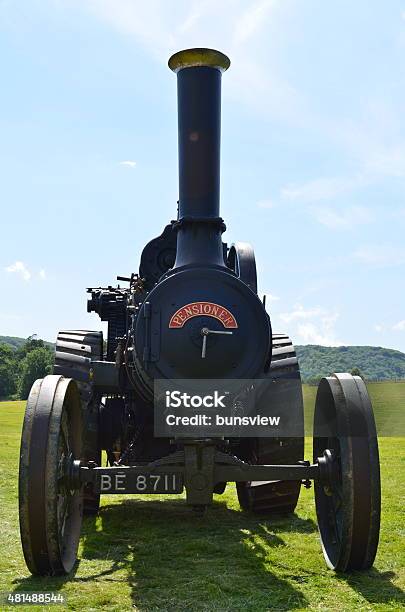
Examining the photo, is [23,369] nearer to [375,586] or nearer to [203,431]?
[203,431]

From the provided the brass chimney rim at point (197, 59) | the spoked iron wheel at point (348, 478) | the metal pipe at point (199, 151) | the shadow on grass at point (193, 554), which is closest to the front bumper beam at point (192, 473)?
the spoked iron wheel at point (348, 478)

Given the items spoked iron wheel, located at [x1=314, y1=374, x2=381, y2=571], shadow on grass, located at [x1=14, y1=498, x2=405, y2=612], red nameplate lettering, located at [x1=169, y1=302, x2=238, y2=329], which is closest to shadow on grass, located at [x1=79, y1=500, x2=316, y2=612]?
shadow on grass, located at [x1=14, y1=498, x2=405, y2=612]

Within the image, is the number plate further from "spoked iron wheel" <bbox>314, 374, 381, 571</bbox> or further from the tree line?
the tree line

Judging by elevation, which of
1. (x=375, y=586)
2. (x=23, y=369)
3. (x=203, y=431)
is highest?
(x=23, y=369)

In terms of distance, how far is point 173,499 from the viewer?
30.6 ft

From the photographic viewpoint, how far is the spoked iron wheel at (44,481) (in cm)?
481

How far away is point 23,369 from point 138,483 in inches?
3530

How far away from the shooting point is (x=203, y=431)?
18.5 feet

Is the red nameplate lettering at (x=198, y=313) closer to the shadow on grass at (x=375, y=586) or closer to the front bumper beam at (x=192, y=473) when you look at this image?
the front bumper beam at (x=192, y=473)

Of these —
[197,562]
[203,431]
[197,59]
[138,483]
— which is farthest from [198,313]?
[197,59]

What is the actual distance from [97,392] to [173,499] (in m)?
2.51

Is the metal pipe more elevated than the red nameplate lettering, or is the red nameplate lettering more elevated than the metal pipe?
the metal pipe

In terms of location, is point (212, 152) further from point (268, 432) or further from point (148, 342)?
point (268, 432)

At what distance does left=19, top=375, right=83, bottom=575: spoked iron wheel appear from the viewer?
481 cm
